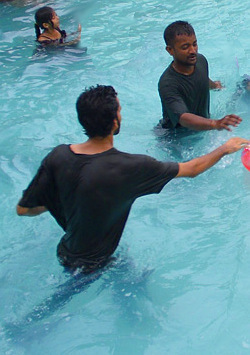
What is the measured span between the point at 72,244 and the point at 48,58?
467cm

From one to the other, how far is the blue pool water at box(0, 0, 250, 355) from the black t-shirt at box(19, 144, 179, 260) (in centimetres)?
37

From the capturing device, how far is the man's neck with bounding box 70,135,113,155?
8.36 ft

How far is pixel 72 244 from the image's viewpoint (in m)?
2.87

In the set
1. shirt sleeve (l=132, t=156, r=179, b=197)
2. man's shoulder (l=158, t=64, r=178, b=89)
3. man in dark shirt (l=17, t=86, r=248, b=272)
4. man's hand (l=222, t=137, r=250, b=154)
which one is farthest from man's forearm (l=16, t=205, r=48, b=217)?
man's shoulder (l=158, t=64, r=178, b=89)

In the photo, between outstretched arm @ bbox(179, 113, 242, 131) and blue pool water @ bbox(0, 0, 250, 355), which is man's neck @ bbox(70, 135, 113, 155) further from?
outstretched arm @ bbox(179, 113, 242, 131)

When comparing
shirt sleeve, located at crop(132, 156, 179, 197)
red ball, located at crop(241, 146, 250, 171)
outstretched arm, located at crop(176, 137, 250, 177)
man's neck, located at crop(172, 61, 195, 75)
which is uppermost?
man's neck, located at crop(172, 61, 195, 75)

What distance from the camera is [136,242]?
382cm

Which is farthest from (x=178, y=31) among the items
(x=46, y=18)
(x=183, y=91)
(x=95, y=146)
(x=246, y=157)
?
(x=46, y=18)

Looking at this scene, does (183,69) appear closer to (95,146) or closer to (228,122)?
(228,122)

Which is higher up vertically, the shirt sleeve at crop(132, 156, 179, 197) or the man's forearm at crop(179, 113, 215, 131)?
the shirt sleeve at crop(132, 156, 179, 197)

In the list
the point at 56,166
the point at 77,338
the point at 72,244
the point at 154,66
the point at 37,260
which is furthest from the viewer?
the point at 154,66

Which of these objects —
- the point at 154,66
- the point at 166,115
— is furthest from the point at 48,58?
the point at 166,115

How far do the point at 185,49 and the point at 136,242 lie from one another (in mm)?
1500

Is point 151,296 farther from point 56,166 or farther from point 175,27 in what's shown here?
point 175,27
